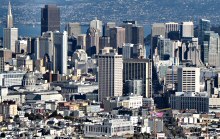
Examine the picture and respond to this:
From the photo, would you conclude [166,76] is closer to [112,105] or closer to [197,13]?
Answer: [112,105]

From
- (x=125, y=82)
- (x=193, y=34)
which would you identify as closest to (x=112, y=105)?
(x=125, y=82)

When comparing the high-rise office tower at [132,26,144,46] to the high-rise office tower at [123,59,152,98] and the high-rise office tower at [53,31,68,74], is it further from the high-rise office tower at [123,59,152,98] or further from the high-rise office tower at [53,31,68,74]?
the high-rise office tower at [123,59,152,98]

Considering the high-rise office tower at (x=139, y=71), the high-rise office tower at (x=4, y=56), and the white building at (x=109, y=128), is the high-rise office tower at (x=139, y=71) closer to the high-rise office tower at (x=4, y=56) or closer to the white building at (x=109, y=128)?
the high-rise office tower at (x=4, y=56)

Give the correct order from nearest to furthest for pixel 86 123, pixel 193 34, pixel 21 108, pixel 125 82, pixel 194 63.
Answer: pixel 86 123, pixel 21 108, pixel 125 82, pixel 194 63, pixel 193 34

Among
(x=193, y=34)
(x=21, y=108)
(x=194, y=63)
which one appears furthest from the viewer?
(x=193, y=34)

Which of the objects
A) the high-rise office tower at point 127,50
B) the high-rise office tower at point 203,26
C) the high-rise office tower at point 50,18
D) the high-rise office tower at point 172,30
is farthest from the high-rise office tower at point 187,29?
the high-rise office tower at point 127,50

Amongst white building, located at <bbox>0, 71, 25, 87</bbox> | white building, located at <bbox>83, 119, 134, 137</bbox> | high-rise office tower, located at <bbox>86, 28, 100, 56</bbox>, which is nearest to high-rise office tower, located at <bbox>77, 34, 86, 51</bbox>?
high-rise office tower, located at <bbox>86, 28, 100, 56</bbox>

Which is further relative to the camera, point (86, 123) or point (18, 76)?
point (18, 76)
